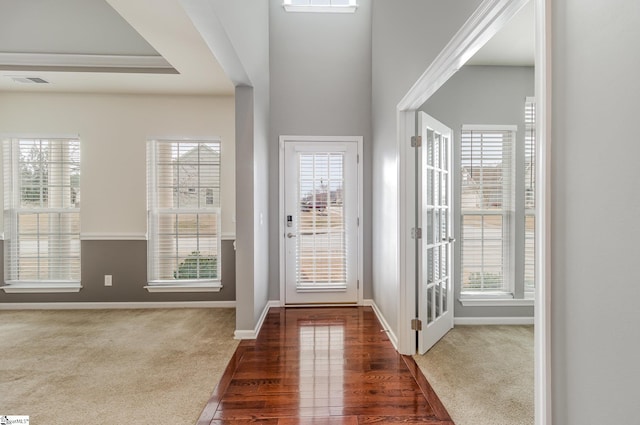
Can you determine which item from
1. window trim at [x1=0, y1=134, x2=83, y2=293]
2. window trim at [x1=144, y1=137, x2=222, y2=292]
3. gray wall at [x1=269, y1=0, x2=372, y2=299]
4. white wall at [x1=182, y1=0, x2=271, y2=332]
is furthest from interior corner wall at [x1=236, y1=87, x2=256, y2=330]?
window trim at [x1=0, y1=134, x2=83, y2=293]

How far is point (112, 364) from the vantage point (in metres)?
2.50

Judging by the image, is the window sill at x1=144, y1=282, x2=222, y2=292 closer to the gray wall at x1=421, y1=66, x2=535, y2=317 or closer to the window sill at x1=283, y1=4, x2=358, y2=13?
the gray wall at x1=421, y1=66, x2=535, y2=317

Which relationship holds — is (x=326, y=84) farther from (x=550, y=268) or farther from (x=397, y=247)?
(x=550, y=268)

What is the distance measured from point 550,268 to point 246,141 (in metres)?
2.57

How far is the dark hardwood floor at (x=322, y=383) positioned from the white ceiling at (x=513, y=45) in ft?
9.24

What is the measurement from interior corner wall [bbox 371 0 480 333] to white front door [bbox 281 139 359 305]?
1.04 ft

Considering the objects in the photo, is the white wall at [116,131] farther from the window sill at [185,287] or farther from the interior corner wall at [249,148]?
the interior corner wall at [249,148]

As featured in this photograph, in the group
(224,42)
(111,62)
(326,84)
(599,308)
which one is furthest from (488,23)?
(111,62)

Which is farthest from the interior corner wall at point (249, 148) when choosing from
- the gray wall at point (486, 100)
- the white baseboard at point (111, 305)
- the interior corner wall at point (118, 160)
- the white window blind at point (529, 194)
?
the white window blind at point (529, 194)

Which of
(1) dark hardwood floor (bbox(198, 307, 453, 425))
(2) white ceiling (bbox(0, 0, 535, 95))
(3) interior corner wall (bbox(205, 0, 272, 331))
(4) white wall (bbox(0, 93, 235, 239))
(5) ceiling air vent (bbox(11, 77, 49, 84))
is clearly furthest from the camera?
(4) white wall (bbox(0, 93, 235, 239))

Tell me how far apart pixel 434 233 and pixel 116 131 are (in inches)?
152

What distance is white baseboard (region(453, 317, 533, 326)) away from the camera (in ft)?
10.8

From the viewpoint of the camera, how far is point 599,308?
2.85ft

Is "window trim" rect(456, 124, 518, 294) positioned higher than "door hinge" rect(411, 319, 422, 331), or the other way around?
"window trim" rect(456, 124, 518, 294)
